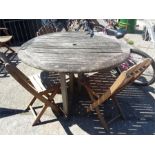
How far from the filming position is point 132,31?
8172 millimetres

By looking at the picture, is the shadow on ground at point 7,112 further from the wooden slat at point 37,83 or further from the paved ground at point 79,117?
the wooden slat at point 37,83

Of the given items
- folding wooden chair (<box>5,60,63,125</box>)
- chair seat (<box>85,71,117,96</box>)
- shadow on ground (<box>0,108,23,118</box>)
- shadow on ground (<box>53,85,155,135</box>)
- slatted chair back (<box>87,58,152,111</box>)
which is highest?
slatted chair back (<box>87,58,152,111</box>)

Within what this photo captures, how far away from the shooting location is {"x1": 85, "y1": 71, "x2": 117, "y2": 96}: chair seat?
4219 millimetres

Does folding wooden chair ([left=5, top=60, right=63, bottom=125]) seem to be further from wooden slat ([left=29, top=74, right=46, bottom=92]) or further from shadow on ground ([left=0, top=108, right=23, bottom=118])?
shadow on ground ([left=0, top=108, right=23, bottom=118])

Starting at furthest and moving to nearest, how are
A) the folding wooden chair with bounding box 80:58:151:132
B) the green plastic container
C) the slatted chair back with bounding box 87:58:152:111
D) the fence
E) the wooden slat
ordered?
the green plastic container
the fence
the wooden slat
the folding wooden chair with bounding box 80:58:151:132
the slatted chair back with bounding box 87:58:152:111

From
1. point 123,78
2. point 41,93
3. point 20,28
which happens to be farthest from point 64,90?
point 20,28

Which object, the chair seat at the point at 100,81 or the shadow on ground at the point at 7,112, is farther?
the chair seat at the point at 100,81

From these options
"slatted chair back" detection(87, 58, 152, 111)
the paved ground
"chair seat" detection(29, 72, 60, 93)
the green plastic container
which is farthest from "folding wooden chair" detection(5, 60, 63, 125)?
the green plastic container

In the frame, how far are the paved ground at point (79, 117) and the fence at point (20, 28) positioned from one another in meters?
3.03

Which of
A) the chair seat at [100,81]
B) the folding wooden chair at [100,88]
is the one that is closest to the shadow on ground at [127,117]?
the folding wooden chair at [100,88]

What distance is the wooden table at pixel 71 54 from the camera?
3.11m

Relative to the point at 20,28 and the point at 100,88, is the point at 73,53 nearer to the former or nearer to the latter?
the point at 100,88

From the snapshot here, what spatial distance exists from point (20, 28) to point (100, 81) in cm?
399

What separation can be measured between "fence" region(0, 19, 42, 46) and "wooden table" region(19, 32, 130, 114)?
330cm
